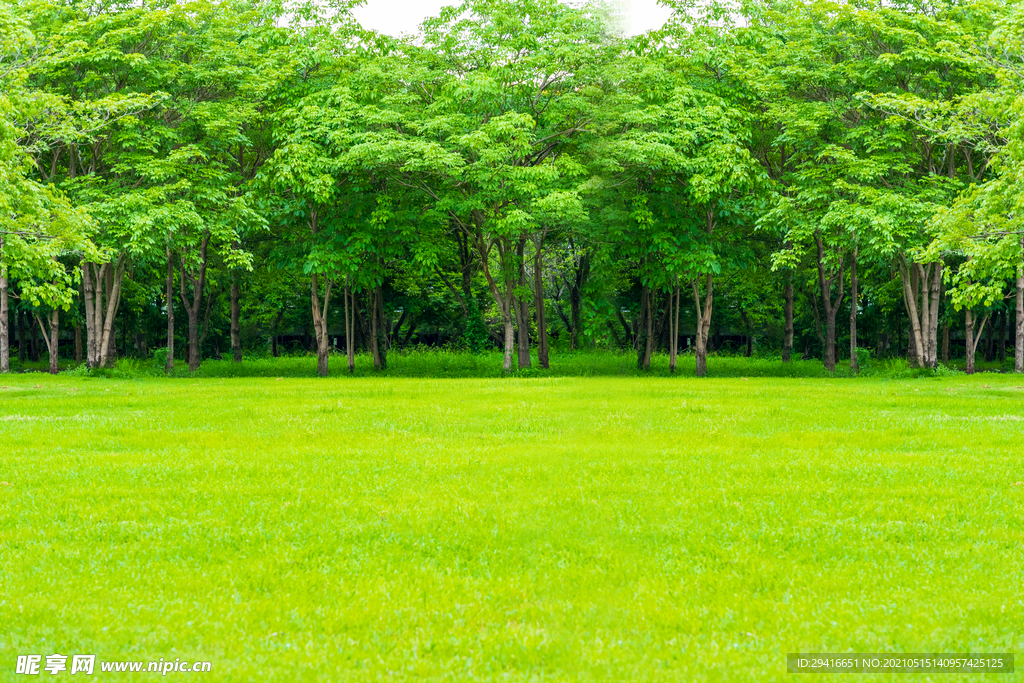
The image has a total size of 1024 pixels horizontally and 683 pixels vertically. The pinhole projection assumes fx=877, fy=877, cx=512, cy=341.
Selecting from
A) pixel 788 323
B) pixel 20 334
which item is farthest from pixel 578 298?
pixel 20 334

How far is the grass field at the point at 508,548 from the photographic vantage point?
4953mm

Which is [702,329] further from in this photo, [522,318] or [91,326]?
[91,326]

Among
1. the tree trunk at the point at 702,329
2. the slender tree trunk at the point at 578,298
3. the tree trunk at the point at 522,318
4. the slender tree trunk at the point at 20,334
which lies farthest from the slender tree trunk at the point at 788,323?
the slender tree trunk at the point at 20,334

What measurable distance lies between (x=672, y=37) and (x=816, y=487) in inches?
1115

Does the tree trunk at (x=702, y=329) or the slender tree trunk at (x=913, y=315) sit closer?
the slender tree trunk at (x=913, y=315)

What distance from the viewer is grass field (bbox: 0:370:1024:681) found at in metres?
4.95

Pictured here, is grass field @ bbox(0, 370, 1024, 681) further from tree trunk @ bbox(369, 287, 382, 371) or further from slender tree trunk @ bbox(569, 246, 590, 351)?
slender tree trunk @ bbox(569, 246, 590, 351)

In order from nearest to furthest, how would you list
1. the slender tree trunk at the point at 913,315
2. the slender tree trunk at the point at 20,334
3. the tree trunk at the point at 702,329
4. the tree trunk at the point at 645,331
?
1. the slender tree trunk at the point at 913,315
2. the tree trunk at the point at 702,329
3. the tree trunk at the point at 645,331
4. the slender tree trunk at the point at 20,334

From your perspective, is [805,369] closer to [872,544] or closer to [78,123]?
[78,123]

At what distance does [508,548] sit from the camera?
6.94m

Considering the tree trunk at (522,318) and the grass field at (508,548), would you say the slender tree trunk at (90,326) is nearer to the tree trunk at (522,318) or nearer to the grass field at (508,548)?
the tree trunk at (522,318)

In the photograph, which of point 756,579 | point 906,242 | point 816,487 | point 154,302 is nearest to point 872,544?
point 756,579

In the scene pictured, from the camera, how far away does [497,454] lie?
11.8 meters

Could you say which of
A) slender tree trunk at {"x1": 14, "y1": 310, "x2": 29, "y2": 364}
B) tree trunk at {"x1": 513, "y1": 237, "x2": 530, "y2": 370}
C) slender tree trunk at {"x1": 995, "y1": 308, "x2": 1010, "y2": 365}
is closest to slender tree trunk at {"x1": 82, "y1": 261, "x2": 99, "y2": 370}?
tree trunk at {"x1": 513, "y1": 237, "x2": 530, "y2": 370}
